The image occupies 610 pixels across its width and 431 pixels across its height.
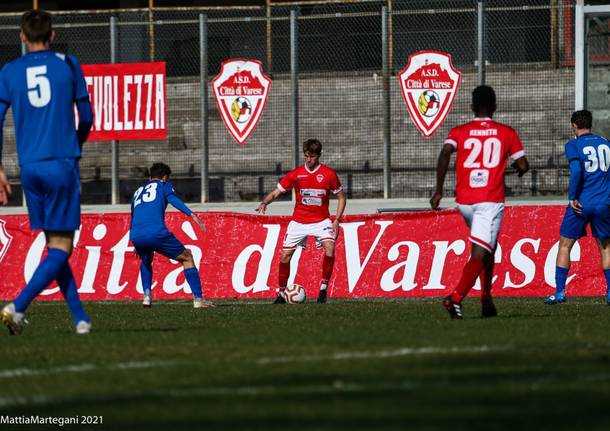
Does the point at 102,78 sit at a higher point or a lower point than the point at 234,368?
higher

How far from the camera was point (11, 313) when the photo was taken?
9391 millimetres

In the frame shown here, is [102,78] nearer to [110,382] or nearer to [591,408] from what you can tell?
[110,382]

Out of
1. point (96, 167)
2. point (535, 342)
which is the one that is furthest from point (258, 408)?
point (96, 167)

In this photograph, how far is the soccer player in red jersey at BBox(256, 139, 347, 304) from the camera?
54.6 feet

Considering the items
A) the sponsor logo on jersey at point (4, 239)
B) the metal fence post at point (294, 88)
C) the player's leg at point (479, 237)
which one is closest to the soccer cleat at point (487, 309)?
the player's leg at point (479, 237)

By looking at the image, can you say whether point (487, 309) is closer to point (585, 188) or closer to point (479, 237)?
point (479, 237)

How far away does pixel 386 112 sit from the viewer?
21.6 metres

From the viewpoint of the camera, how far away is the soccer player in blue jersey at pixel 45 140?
9.38m


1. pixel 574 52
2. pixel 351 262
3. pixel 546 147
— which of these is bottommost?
pixel 351 262

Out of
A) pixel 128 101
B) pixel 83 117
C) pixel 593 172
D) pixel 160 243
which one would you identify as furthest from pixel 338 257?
pixel 83 117

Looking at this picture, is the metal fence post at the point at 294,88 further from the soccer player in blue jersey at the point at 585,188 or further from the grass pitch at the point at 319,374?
the grass pitch at the point at 319,374

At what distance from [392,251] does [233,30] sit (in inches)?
237

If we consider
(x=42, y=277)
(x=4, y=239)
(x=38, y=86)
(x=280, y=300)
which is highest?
(x=38, y=86)

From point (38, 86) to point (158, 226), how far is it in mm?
5905
